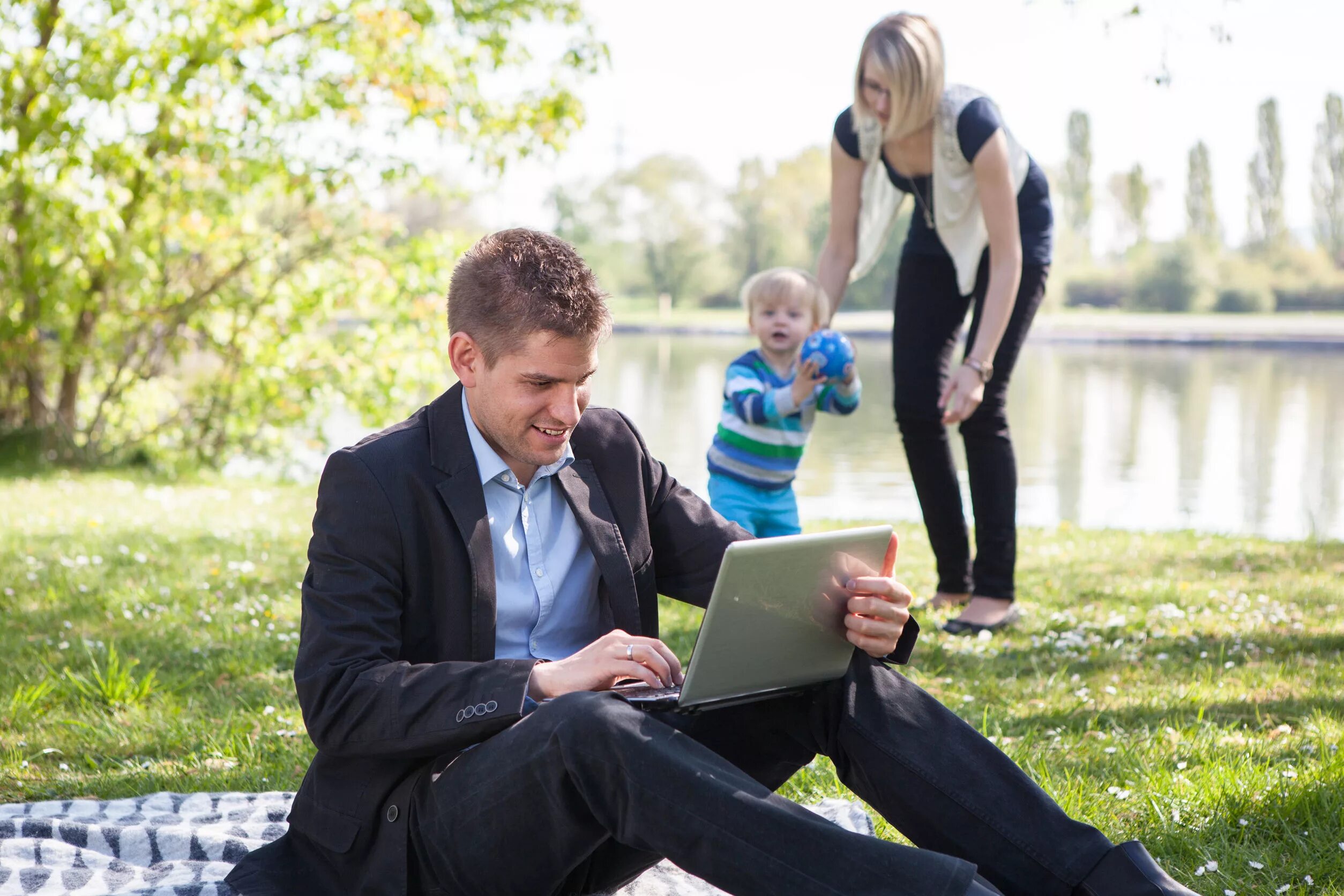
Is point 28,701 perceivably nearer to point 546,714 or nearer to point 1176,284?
point 546,714

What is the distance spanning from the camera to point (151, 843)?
295cm

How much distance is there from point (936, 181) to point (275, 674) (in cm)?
300

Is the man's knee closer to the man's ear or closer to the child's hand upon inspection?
the man's ear

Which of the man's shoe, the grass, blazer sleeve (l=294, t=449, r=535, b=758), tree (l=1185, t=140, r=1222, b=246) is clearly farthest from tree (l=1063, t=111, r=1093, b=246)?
blazer sleeve (l=294, t=449, r=535, b=758)

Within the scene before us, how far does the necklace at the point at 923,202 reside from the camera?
16.3 ft

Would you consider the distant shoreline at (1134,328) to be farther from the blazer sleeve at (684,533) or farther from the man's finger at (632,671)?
the man's finger at (632,671)

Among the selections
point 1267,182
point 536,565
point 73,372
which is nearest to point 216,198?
point 73,372

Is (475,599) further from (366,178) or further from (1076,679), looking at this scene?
(366,178)

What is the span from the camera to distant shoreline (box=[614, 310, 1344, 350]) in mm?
41219

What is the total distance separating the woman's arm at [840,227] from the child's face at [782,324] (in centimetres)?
14

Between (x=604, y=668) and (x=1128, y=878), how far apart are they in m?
0.93

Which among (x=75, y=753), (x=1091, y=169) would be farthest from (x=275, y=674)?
(x=1091, y=169)

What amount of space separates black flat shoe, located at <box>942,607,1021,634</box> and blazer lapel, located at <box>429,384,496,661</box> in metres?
2.91

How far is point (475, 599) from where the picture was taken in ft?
7.84
